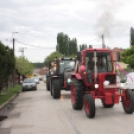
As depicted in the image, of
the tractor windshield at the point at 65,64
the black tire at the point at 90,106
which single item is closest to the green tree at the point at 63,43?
the tractor windshield at the point at 65,64

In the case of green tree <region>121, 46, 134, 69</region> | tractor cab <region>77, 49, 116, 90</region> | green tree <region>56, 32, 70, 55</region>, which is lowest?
tractor cab <region>77, 49, 116, 90</region>

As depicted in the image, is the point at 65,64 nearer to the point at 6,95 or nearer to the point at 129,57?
the point at 6,95

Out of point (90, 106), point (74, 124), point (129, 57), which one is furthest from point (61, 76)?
point (129, 57)

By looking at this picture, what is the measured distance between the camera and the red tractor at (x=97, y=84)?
10.4 metres

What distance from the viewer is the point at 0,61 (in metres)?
17.6

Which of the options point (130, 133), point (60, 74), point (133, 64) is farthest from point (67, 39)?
point (130, 133)

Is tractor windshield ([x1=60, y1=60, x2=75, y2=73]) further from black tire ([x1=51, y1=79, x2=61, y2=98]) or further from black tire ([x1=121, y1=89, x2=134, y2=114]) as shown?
black tire ([x1=121, y1=89, x2=134, y2=114])

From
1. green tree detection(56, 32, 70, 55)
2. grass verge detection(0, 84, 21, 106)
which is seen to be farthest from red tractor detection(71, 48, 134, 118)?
green tree detection(56, 32, 70, 55)

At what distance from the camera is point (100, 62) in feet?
38.2

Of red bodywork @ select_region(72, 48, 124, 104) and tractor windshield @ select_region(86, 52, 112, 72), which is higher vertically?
tractor windshield @ select_region(86, 52, 112, 72)

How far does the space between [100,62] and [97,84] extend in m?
1.22

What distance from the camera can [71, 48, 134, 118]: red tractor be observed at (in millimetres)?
10383

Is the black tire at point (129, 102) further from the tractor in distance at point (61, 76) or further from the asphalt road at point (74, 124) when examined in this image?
the tractor in distance at point (61, 76)

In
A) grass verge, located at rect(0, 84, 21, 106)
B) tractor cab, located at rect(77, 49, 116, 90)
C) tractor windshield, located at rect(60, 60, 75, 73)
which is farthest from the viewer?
tractor windshield, located at rect(60, 60, 75, 73)
